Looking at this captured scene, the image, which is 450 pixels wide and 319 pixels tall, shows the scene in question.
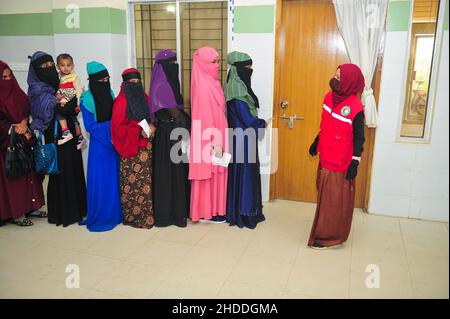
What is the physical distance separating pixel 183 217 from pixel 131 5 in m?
2.43

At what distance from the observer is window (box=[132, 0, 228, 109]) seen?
4.16 meters

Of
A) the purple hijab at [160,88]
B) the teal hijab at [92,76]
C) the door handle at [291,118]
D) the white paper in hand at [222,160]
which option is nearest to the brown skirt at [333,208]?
the white paper in hand at [222,160]

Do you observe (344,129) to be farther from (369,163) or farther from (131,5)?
(131,5)

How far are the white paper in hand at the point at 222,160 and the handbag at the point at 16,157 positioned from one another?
1651mm

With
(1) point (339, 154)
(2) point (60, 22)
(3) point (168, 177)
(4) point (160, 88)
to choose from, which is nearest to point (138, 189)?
(3) point (168, 177)

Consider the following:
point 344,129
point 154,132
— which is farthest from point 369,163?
point 154,132

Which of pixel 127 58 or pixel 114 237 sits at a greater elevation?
pixel 127 58

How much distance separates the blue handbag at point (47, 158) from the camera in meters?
3.52

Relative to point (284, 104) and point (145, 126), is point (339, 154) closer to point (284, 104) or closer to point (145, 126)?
point (284, 104)

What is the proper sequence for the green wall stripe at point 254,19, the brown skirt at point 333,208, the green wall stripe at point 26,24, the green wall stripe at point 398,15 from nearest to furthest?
the brown skirt at point 333,208 < the green wall stripe at point 398,15 < the green wall stripe at point 254,19 < the green wall stripe at point 26,24

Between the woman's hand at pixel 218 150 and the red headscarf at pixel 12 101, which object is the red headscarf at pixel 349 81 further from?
the red headscarf at pixel 12 101

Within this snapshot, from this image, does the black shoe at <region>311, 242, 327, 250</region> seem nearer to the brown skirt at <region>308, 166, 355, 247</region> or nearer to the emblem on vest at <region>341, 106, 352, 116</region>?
the brown skirt at <region>308, 166, 355, 247</region>
